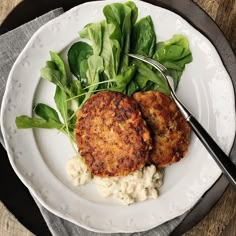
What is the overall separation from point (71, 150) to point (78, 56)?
1.35ft

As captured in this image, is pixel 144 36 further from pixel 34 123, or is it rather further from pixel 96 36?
pixel 34 123

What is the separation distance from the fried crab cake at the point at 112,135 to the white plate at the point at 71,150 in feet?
0.50

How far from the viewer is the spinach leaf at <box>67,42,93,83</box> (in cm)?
227

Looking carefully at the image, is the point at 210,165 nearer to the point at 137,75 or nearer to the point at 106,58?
the point at 137,75

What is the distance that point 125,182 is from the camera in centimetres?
219

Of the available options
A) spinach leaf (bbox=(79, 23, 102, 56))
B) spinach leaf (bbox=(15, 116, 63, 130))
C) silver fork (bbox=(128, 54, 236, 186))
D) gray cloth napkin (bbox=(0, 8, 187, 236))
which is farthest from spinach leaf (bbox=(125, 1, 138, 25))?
spinach leaf (bbox=(15, 116, 63, 130))

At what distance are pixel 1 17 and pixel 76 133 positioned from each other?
0.67 m

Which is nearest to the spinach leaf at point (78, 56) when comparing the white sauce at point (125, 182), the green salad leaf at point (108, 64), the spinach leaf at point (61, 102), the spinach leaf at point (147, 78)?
the green salad leaf at point (108, 64)

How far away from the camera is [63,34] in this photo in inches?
89.8

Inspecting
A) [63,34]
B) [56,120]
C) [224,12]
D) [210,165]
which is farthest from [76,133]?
[224,12]

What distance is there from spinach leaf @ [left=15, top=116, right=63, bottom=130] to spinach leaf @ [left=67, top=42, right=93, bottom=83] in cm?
22

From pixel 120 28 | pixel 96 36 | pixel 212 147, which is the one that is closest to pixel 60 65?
pixel 96 36

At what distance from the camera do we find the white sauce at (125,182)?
2184mm

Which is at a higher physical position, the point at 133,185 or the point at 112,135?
the point at 112,135
